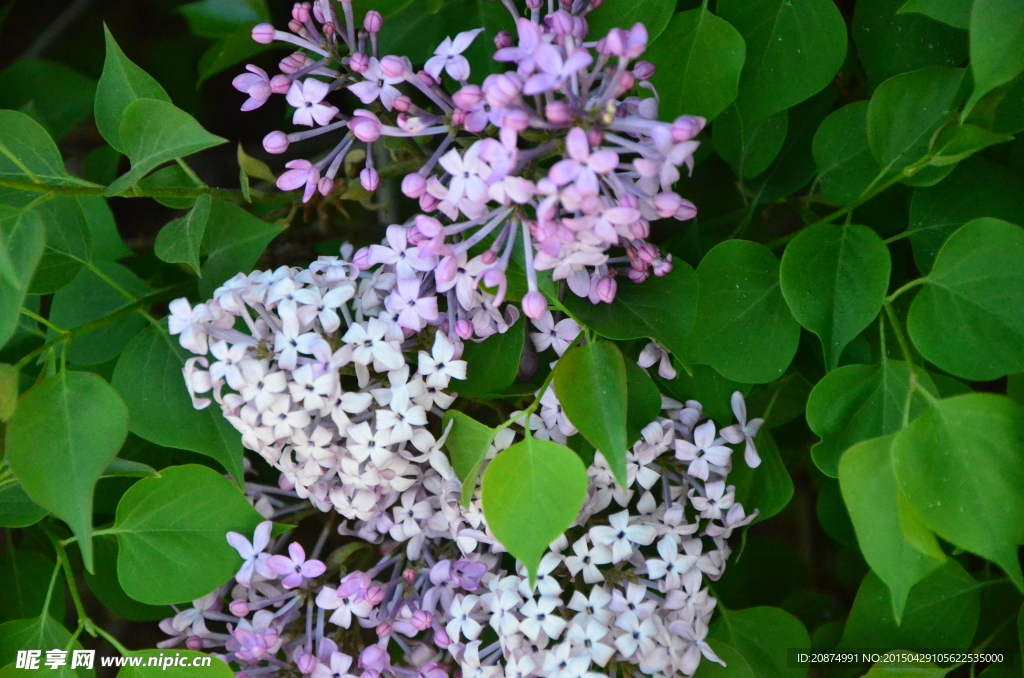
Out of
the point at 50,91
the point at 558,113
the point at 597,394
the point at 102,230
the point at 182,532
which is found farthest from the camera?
the point at 50,91

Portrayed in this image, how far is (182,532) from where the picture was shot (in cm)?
70

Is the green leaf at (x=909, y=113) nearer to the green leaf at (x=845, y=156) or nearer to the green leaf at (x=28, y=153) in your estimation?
the green leaf at (x=845, y=156)

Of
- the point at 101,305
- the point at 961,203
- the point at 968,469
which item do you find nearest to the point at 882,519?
the point at 968,469

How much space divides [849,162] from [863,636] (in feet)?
1.40

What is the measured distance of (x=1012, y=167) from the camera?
0.68 metres

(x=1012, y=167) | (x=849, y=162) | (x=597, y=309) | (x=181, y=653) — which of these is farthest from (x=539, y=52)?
(x=181, y=653)

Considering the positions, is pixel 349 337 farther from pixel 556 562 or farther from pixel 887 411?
pixel 887 411

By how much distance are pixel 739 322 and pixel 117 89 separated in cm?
54

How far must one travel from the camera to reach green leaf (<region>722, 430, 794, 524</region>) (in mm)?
722

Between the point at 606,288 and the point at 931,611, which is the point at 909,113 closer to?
the point at 606,288

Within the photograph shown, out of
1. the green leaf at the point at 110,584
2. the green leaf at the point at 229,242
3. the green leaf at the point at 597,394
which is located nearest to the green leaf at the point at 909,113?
the green leaf at the point at 597,394

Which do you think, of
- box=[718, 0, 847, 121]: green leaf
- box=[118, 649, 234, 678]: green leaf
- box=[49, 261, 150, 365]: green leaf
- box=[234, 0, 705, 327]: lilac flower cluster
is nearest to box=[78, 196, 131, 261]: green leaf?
box=[49, 261, 150, 365]: green leaf

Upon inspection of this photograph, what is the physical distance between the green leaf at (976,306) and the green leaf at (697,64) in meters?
0.20

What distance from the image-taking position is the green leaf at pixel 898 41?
0.66 m
